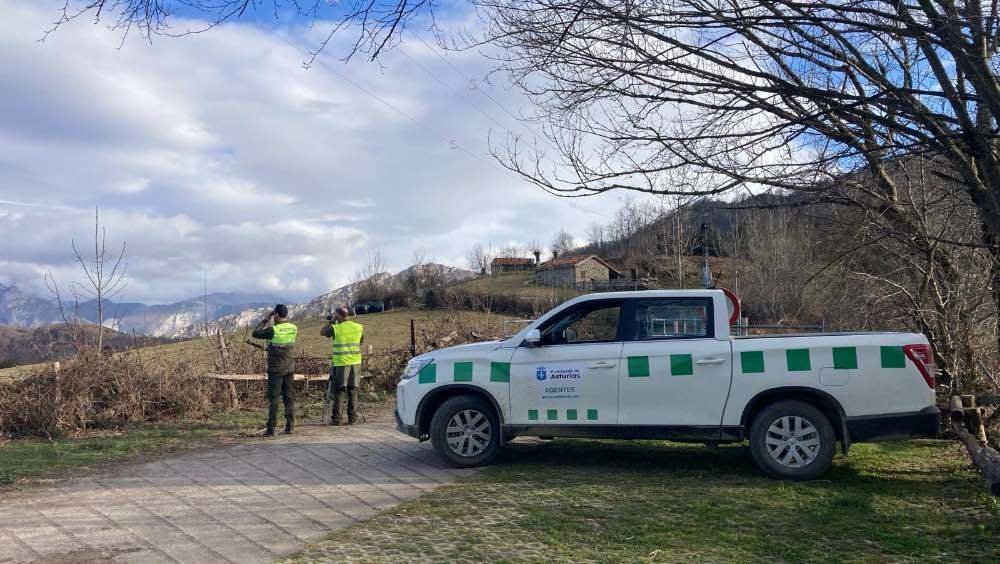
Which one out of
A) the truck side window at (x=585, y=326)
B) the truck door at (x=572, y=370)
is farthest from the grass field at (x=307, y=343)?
the truck side window at (x=585, y=326)

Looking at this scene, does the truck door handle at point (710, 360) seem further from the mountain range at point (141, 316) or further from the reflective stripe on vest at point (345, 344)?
Answer: the mountain range at point (141, 316)

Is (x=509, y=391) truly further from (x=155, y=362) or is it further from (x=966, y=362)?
(x=155, y=362)

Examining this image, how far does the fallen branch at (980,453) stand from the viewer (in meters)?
6.03

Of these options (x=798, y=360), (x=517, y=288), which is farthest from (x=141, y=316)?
(x=517, y=288)

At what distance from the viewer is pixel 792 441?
739cm

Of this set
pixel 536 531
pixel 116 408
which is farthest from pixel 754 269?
pixel 536 531

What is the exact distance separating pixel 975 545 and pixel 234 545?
522 cm

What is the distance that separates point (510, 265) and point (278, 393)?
45613 mm

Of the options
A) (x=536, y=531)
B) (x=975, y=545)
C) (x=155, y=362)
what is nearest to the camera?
(x=975, y=545)

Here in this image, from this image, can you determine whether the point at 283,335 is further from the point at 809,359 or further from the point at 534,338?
the point at 809,359

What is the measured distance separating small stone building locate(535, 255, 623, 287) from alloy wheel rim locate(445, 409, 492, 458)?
2893 cm

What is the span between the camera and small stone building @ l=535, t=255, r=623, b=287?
39.6 m

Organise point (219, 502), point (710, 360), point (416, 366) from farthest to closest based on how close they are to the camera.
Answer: point (416, 366)
point (710, 360)
point (219, 502)

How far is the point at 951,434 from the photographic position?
914 cm
